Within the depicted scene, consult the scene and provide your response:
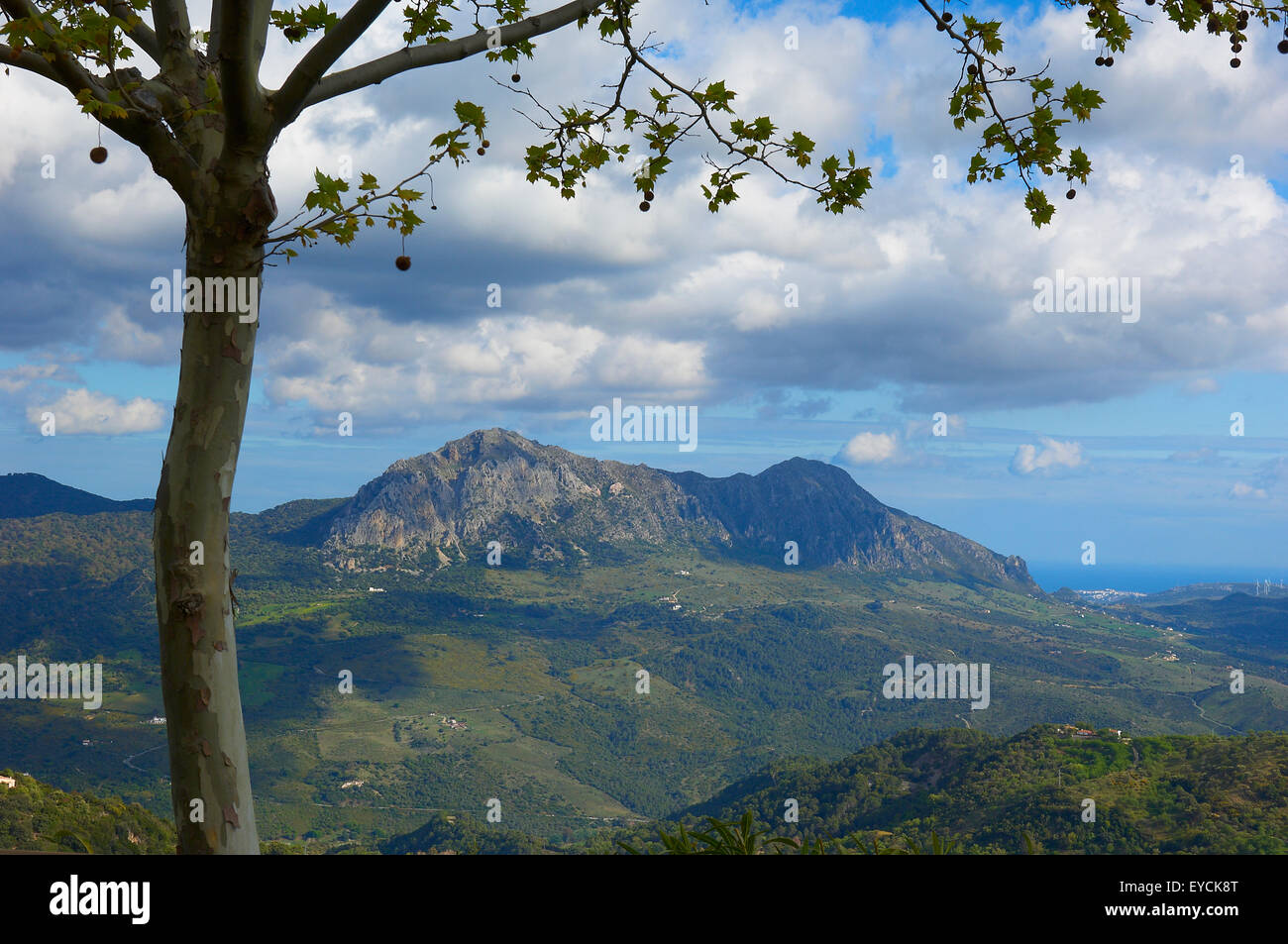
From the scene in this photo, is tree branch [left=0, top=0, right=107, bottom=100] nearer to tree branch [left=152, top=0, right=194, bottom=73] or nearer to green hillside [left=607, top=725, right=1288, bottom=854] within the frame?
tree branch [left=152, top=0, right=194, bottom=73]

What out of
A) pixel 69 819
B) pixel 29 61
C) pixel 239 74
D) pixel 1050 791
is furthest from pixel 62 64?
pixel 1050 791

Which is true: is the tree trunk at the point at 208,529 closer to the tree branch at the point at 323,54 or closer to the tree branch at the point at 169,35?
the tree branch at the point at 323,54

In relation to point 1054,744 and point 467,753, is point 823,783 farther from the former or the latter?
point 467,753

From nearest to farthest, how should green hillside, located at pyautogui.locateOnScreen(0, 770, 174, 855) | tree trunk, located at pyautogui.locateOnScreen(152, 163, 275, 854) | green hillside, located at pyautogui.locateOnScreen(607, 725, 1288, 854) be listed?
tree trunk, located at pyautogui.locateOnScreen(152, 163, 275, 854) → green hillside, located at pyautogui.locateOnScreen(0, 770, 174, 855) → green hillside, located at pyautogui.locateOnScreen(607, 725, 1288, 854)

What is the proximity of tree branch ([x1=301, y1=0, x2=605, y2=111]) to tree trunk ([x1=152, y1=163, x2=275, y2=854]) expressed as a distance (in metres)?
0.80

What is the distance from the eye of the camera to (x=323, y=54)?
4.86 m

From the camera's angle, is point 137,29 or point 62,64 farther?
point 137,29

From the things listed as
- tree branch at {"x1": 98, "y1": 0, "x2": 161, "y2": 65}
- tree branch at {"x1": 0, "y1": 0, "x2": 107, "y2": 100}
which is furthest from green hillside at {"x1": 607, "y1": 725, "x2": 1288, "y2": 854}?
tree branch at {"x1": 0, "y1": 0, "x2": 107, "y2": 100}

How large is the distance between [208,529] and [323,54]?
2803 mm

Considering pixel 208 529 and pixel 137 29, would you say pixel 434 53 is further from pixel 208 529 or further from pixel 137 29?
pixel 208 529

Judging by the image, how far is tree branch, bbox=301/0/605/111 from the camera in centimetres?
556
